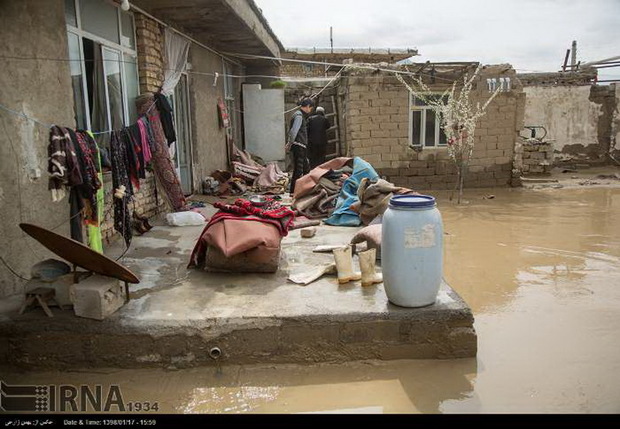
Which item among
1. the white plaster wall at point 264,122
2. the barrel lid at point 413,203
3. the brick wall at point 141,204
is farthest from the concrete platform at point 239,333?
the white plaster wall at point 264,122

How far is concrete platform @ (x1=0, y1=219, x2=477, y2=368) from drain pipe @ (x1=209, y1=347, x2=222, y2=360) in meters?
0.01

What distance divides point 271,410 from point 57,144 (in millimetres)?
2624

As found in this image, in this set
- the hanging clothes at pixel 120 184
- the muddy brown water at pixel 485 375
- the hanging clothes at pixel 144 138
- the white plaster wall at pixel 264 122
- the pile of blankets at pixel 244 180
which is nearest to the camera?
the muddy brown water at pixel 485 375

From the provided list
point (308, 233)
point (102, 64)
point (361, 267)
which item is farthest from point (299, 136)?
point (361, 267)

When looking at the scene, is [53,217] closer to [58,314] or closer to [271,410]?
[58,314]

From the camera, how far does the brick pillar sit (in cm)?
620

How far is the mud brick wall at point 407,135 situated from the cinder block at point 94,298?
8113 mm

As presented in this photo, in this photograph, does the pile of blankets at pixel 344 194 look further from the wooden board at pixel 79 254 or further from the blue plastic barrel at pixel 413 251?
the wooden board at pixel 79 254

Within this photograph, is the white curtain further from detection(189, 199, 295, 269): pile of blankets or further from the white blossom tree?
the white blossom tree

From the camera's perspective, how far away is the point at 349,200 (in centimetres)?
605

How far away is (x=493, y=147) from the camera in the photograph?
A: 11.1 metres

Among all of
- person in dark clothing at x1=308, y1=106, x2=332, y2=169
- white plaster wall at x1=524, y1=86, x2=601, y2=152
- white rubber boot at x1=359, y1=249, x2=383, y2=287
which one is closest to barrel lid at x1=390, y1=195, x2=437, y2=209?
white rubber boot at x1=359, y1=249, x2=383, y2=287

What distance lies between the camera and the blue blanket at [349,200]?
5.88m

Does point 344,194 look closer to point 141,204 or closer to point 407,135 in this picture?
point 141,204
